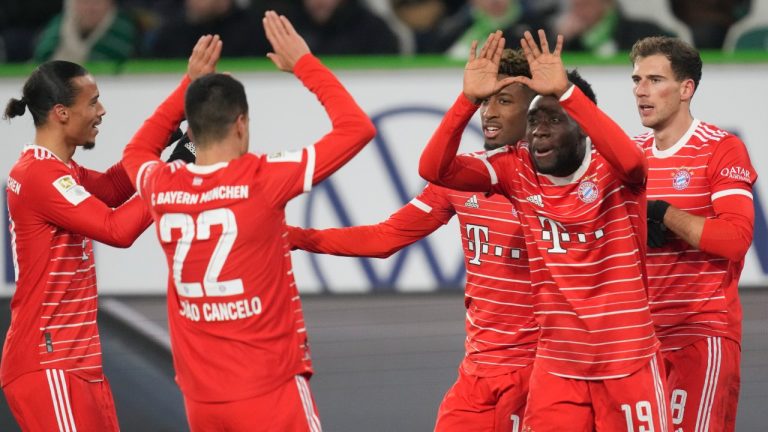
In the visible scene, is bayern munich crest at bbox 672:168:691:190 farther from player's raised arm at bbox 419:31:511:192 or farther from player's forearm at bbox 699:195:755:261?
player's raised arm at bbox 419:31:511:192

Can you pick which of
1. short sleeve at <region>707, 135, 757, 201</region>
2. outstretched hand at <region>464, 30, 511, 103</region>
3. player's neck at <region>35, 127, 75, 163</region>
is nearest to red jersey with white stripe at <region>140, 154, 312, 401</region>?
outstretched hand at <region>464, 30, 511, 103</region>

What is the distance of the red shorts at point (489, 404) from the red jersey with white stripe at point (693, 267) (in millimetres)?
637

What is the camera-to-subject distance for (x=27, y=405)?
4617mm

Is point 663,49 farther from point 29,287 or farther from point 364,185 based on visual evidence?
point 364,185

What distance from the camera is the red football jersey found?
4.04 m

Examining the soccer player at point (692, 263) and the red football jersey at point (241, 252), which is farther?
the soccer player at point (692, 263)

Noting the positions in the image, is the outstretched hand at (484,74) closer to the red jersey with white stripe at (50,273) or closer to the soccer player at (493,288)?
the soccer player at (493,288)

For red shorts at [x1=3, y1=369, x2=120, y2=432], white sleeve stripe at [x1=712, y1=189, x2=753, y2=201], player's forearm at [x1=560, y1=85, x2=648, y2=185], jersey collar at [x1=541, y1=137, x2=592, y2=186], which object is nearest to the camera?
player's forearm at [x1=560, y1=85, x2=648, y2=185]

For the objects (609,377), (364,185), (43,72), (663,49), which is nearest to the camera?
(609,377)

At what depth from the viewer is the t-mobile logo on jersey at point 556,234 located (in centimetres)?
440

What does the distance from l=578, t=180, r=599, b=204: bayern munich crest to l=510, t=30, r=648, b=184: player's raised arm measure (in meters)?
0.16

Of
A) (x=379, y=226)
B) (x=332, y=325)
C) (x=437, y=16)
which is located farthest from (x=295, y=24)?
(x=379, y=226)

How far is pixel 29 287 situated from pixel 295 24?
609 centimetres

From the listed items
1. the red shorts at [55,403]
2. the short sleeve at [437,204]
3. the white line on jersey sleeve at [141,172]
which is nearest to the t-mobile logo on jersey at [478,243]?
the short sleeve at [437,204]
